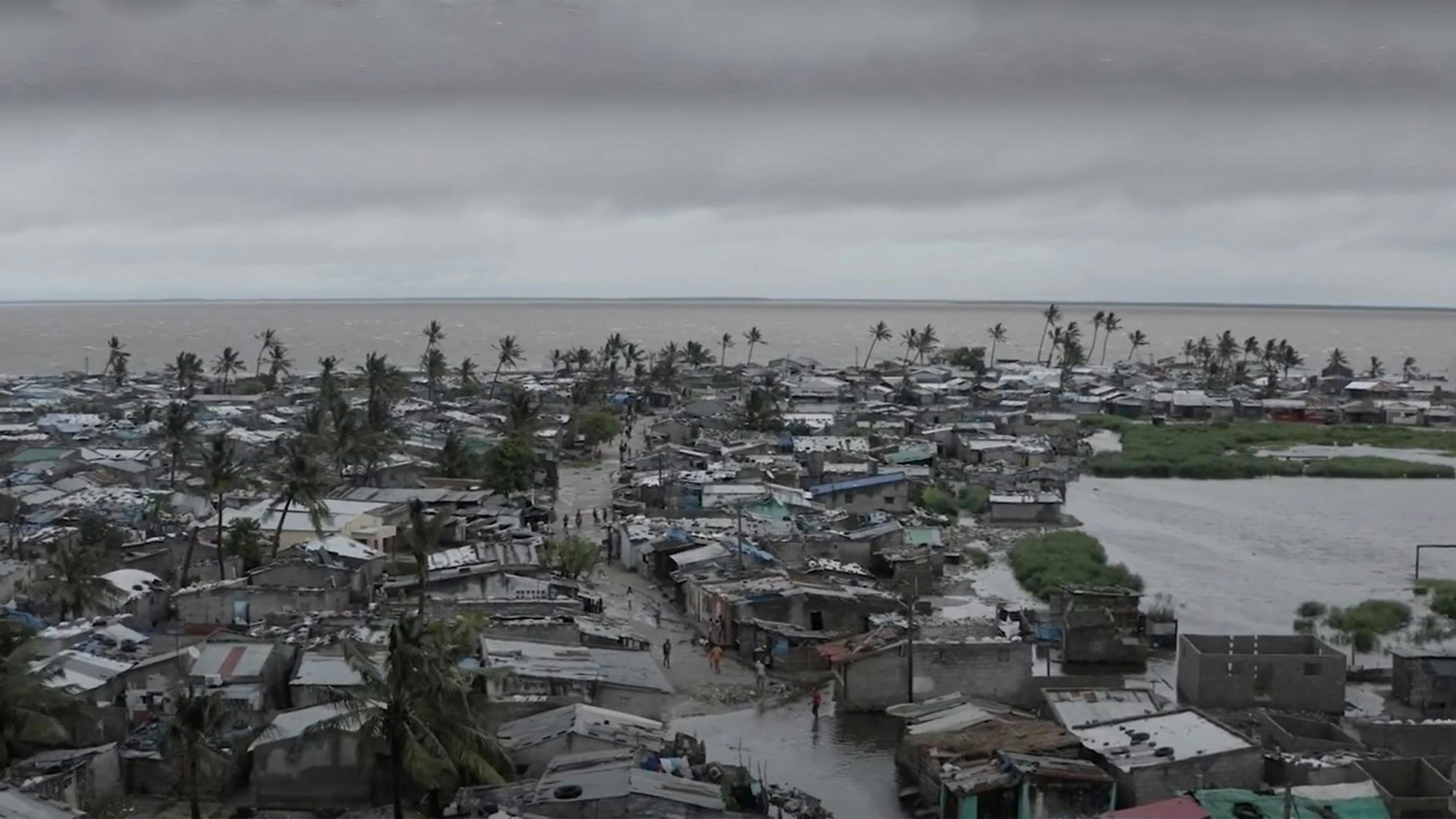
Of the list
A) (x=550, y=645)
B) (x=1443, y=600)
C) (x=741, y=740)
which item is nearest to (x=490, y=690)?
(x=550, y=645)

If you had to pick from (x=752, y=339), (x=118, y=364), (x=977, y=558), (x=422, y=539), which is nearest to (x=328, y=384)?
(x=118, y=364)

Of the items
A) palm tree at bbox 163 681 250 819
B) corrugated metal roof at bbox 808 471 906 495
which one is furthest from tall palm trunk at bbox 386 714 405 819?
corrugated metal roof at bbox 808 471 906 495

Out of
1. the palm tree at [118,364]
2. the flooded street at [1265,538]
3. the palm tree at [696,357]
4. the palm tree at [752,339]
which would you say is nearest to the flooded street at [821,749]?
the flooded street at [1265,538]

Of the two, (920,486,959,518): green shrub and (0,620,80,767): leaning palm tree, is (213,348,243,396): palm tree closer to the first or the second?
(920,486,959,518): green shrub

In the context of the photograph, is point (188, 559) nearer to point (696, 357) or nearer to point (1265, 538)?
point (1265, 538)

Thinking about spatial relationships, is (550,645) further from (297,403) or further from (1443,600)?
(297,403)

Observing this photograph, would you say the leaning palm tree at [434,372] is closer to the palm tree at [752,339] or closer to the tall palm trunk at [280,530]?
the palm tree at [752,339]
